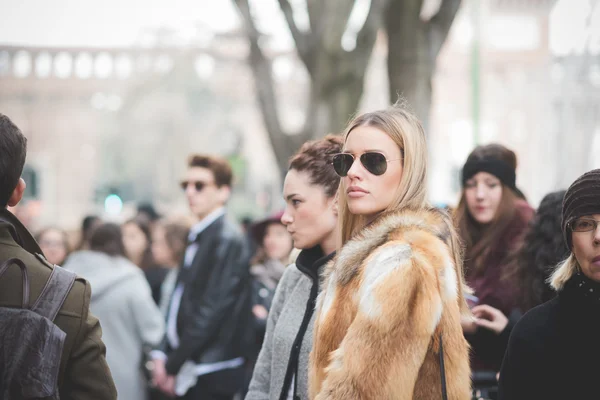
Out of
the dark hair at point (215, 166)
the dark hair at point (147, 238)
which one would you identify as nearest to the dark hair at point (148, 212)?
the dark hair at point (147, 238)

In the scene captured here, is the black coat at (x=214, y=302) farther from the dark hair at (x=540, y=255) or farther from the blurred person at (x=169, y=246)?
the dark hair at (x=540, y=255)

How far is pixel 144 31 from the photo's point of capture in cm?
4944

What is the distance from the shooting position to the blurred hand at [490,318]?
4755 mm

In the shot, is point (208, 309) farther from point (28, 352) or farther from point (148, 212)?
point (148, 212)

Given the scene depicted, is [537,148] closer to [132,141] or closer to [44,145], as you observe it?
[132,141]

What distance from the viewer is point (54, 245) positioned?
9500mm

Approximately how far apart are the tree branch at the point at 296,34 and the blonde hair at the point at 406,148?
8.96 m

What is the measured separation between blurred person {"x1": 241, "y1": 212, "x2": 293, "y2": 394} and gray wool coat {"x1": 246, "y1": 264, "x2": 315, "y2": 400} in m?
Result: 3.19

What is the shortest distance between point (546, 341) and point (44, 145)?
3414 inches

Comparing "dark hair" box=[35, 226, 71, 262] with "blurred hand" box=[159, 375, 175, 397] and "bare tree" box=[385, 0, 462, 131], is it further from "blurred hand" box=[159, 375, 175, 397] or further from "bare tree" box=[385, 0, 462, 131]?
"bare tree" box=[385, 0, 462, 131]

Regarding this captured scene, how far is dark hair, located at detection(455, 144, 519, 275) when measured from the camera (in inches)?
210

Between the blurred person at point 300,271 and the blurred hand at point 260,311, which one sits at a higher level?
the blurred person at point 300,271

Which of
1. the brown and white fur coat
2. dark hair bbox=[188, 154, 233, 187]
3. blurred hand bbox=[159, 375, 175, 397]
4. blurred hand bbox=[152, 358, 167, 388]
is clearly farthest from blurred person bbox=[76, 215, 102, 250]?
the brown and white fur coat

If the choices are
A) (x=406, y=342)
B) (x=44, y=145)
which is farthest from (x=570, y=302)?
(x=44, y=145)
